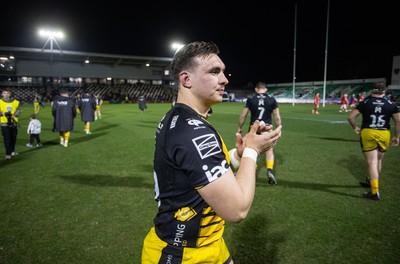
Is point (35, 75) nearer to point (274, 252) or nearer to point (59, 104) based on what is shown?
point (59, 104)

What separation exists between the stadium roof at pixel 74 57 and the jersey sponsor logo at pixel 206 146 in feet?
160

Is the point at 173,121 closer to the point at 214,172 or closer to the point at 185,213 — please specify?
the point at 214,172

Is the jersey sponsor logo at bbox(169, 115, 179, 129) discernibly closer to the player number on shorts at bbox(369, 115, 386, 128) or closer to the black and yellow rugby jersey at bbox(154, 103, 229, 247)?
the black and yellow rugby jersey at bbox(154, 103, 229, 247)

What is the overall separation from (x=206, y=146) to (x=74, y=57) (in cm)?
5409

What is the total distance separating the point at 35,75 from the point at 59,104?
46.0 m

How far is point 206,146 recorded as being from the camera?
1.46m

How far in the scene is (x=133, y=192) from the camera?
19.7ft

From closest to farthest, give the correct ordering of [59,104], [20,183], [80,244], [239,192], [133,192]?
[239,192] < [80,244] < [133,192] < [20,183] < [59,104]

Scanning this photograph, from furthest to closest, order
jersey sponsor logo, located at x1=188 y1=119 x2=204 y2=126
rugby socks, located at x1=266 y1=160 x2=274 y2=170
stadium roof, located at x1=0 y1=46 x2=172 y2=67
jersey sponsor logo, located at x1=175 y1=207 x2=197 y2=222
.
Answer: stadium roof, located at x1=0 y1=46 x2=172 y2=67 → rugby socks, located at x1=266 y1=160 x2=274 y2=170 → jersey sponsor logo, located at x1=175 y1=207 x2=197 y2=222 → jersey sponsor logo, located at x1=188 y1=119 x2=204 y2=126

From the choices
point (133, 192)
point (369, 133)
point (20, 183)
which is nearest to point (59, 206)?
point (133, 192)

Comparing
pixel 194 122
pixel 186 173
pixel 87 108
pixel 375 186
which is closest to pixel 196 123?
pixel 194 122

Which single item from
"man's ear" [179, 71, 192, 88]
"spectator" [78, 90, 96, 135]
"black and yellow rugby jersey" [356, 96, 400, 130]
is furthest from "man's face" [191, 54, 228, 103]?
"spectator" [78, 90, 96, 135]

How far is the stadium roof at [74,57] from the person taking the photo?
4266cm

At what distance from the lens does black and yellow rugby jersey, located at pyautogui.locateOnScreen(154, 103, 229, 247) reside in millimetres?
1444
